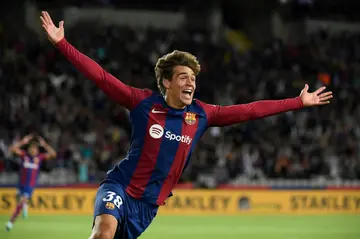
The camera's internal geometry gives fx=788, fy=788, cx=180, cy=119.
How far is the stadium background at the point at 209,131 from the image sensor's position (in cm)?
2247

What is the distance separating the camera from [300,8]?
1235 inches

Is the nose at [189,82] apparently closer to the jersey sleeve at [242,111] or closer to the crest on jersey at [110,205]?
the jersey sleeve at [242,111]

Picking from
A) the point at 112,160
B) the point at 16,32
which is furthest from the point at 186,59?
the point at 16,32

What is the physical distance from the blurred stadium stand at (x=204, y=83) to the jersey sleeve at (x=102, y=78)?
15.4 meters

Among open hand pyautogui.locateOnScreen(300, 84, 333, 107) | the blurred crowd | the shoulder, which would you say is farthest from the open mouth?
the blurred crowd

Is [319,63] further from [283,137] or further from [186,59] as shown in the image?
[186,59]

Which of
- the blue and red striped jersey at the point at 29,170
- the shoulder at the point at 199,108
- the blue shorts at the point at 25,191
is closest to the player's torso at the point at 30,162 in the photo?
the blue and red striped jersey at the point at 29,170

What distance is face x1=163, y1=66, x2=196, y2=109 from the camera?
23.3 feet

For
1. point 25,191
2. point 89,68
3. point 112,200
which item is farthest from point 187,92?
point 25,191

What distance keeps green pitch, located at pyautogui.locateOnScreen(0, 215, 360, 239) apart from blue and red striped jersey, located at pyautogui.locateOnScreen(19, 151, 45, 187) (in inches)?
39.1

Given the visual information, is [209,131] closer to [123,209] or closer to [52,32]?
[123,209]

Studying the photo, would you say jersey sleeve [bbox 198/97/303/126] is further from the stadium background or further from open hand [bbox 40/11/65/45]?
the stadium background

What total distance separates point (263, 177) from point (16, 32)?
9946 millimetres

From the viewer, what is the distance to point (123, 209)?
22.4 feet
